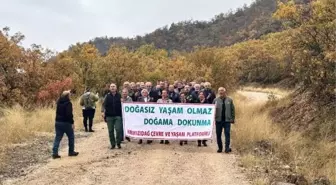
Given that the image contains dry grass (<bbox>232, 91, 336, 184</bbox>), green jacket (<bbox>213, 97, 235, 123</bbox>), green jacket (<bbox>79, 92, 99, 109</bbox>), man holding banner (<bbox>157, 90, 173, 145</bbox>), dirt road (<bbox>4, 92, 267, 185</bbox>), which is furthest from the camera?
green jacket (<bbox>79, 92, 99, 109</bbox>)

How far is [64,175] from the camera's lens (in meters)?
11.7

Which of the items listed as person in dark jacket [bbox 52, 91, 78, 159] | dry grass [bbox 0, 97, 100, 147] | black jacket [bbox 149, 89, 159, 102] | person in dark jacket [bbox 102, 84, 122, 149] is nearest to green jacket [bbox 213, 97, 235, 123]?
black jacket [bbox 149, 89, 159, 102]

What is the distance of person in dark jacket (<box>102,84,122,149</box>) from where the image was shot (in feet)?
51.0

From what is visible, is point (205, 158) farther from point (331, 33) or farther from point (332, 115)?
point (331, 33)

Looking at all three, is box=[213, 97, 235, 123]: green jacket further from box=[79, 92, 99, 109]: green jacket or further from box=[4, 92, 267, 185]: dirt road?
box=[79, 92, 99, 109]: green jacket

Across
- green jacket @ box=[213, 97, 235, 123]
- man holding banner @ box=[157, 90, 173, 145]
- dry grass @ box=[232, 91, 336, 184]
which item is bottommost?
dry grass @ box=[232, 91, 336, 184]

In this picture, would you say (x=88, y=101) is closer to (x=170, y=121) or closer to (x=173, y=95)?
(x=173, y=95)

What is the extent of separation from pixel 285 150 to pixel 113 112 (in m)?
5.70

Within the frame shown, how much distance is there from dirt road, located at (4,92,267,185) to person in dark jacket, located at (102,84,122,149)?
0.42 metres

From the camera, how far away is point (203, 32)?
538 feet

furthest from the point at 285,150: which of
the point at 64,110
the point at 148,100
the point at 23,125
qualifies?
the point at 23,125

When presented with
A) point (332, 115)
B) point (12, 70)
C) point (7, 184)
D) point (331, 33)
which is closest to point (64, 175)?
point (7, 184)

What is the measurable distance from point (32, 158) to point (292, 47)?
452 inches

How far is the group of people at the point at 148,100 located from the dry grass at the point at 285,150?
1.27 meters
